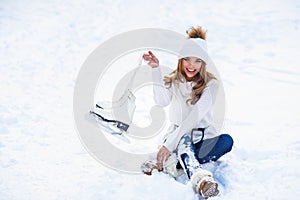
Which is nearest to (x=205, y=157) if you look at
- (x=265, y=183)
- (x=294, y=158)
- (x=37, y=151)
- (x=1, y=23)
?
(x=265, y=183)

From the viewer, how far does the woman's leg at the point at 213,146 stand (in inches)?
115

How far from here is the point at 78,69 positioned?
19.0 ft

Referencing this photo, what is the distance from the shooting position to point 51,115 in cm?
425

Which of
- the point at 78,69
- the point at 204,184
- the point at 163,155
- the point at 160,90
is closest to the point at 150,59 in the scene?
the point at 160,90

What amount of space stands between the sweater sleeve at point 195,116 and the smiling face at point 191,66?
0.51 ft

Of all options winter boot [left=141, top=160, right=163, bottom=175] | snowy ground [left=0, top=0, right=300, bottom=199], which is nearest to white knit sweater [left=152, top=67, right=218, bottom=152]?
winter boot [left=141, top=160, right=163, bottom=175]

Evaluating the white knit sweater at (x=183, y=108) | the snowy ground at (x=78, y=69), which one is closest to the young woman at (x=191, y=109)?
the white knit sweater at (x=183, y=108)

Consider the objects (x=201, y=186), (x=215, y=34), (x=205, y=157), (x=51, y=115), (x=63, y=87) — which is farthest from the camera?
(x=215, y=34)

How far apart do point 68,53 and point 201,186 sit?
14.1ft

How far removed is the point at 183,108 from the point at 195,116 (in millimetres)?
148

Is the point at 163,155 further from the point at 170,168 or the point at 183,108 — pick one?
the point at 183,108

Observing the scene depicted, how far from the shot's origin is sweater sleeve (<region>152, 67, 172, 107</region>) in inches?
116

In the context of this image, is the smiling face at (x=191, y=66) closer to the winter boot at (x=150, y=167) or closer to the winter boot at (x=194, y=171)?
the winter boot at (x=194, y=171)

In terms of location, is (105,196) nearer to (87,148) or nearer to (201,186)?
(201,186)
